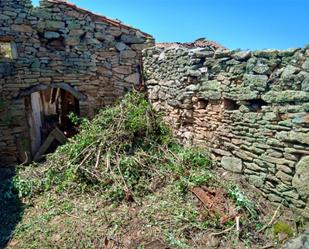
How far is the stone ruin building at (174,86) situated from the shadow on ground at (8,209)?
1.42 meters

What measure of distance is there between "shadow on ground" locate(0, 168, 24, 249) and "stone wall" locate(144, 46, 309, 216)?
3.62 m

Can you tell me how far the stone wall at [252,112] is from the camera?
14.5ft

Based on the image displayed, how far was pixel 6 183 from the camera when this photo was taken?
6.48m

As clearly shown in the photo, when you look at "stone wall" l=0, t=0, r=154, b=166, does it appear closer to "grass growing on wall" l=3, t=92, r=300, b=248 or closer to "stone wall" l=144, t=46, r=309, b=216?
"grass growing on wall" l=3, t=92, r=300, b=248

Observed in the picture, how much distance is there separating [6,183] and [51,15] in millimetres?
4077

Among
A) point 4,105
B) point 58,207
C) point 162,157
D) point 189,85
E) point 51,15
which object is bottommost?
point 58,207

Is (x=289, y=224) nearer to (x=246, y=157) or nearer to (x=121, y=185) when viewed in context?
(x=246, y=157)

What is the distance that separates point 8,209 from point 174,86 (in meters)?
4.16

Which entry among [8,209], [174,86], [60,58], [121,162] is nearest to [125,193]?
[121,162]

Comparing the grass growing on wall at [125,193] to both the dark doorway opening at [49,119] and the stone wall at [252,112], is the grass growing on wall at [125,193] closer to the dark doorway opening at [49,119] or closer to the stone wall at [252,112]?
the stone wall at [252,112]

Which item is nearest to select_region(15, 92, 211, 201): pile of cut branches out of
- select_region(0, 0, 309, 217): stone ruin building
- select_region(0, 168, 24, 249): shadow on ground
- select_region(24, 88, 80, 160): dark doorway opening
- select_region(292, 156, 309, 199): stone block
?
select_region(0, 168, 24, 249): shadow on ground

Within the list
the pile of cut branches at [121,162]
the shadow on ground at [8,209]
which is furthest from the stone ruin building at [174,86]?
the shadow on ground at [8,209]

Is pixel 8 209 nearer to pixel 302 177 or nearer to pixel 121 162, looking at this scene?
pixel 121 162

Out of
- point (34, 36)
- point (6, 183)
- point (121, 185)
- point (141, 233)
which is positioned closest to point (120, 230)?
point (141, 233)
